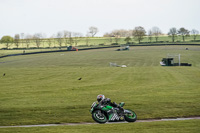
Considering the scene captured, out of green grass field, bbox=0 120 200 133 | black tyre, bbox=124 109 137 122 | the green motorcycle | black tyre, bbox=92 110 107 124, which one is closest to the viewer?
green grass field, bbox=0 120 200 133

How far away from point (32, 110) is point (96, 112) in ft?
29.5

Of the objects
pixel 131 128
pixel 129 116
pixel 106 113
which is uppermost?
pixel 106 113

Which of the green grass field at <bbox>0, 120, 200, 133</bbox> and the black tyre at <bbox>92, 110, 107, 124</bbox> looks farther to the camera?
the black tyre at <bbox>92, 110, 107, 124</bbox>

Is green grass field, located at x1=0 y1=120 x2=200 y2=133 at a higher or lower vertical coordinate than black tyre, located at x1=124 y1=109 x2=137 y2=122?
lower

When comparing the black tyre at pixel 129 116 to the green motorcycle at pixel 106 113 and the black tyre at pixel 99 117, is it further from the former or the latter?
the black tyre at pixel 99 117

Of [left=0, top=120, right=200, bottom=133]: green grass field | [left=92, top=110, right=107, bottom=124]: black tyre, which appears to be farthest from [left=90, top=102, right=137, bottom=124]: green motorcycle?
[left=0, top=120, right=200, bottom=133]: green grass field

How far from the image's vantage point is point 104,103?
17.4 metres

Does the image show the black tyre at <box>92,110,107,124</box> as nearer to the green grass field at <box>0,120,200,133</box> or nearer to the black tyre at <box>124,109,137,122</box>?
the green grass field at <box>0,120,200,133</box>

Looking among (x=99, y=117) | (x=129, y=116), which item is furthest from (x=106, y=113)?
(x=129, y=116)

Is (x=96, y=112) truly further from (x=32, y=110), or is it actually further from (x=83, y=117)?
(x=32, y=110)

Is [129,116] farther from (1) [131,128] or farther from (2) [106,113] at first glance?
(2) [106,113]

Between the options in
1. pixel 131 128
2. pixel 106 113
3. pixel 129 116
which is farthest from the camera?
pixel 129 116

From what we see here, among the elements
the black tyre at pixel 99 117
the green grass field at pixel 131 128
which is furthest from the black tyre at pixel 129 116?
the black tyre at pixel 99 117

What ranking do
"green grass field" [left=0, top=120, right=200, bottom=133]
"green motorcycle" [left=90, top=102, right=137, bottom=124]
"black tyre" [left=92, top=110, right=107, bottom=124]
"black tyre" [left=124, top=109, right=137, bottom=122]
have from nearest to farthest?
"green grass field" [left=0, top=120, right=200, bottom=133], "green motorcycle" [left=90, top=102, right=137, bottom=124], "black tyre" [left=92, top=110, right=107, bottom=124], "black tyre" [left=124, top=109, right=137, bottom=122]
